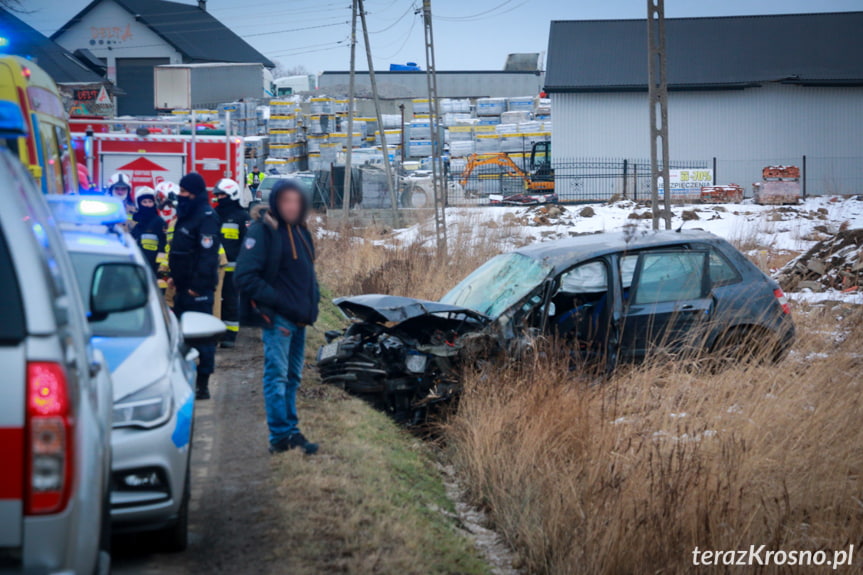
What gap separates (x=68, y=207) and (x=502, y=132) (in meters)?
36.6

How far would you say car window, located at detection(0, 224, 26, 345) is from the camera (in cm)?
248

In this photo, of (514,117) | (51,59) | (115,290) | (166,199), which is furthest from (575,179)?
(115,290)

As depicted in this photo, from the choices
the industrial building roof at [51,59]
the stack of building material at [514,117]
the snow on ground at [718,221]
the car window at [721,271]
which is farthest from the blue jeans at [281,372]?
the stack of building material at [514,117]

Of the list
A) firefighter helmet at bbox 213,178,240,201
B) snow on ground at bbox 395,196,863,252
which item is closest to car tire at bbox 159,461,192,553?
firefighter helmet at bbox 213,178,240,201

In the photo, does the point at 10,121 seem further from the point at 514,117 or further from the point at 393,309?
the point at 514,117

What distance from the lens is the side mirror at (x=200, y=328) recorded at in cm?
528

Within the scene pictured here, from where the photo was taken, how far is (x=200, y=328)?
5324 millimetres

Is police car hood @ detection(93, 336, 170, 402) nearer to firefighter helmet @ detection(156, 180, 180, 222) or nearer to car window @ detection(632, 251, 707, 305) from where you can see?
car window @ detection(632, 251, 707, 305)

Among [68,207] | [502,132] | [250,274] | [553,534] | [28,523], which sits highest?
[502,132]

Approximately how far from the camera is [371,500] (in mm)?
5613

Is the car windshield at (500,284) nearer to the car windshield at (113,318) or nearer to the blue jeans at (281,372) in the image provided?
the blue jeans at (281,372)

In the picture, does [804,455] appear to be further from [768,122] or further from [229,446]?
[768,122]

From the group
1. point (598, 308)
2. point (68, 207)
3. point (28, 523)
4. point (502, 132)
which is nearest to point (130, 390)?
→ point (68, 207)

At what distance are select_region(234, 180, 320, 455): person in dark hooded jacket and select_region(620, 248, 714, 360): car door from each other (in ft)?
9.34
